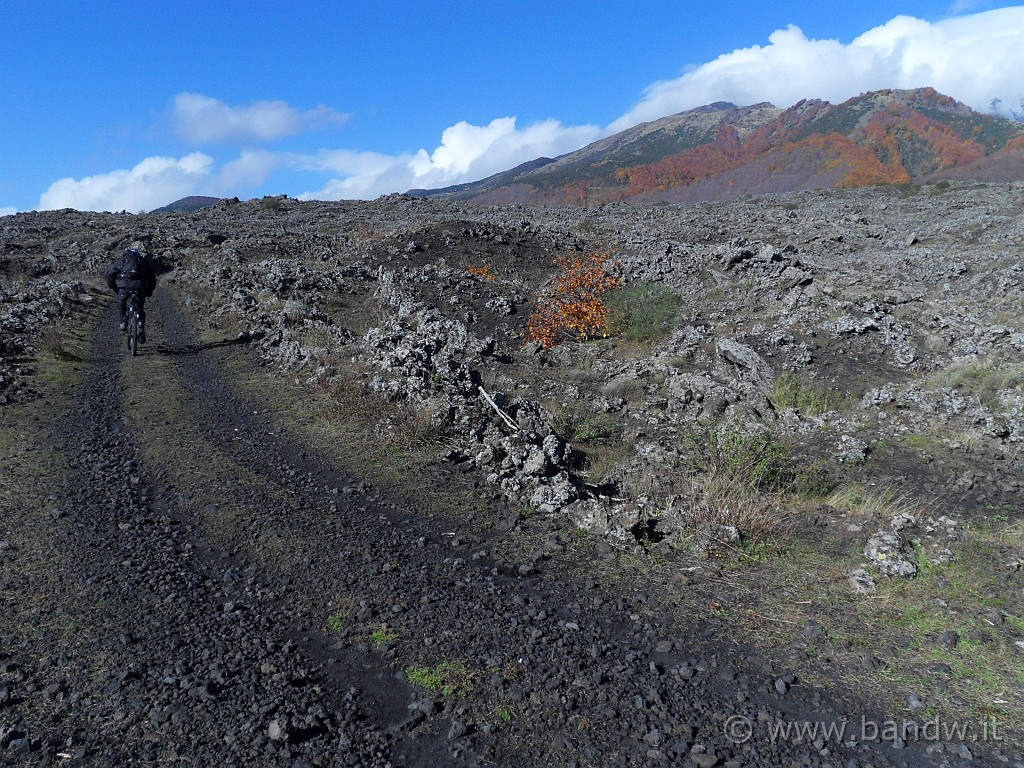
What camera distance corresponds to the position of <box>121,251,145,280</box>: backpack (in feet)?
34.2

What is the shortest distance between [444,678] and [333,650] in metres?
0.66

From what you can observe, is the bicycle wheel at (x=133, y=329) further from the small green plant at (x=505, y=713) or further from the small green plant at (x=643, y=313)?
the small green plant at (x=505, y=713)

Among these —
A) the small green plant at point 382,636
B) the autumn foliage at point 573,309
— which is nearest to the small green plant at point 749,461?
the small green plant at point 382,636

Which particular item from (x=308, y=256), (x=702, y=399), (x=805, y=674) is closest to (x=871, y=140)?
(x=308, y=256)

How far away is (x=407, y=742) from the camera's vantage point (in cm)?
273

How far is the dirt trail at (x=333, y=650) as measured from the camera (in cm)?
269

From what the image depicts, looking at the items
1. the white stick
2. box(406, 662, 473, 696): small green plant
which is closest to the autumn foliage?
the white stick

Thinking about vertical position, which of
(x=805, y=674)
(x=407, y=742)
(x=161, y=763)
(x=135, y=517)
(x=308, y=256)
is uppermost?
(x=308, y=256)

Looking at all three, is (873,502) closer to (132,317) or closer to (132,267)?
(132,317)

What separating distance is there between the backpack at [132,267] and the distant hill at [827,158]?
53.4 metres

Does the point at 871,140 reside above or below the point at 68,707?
above

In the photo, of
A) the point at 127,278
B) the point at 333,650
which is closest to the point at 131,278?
the point at 127,278

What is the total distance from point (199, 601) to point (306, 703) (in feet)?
4.01

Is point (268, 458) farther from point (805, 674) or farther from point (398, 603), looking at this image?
point (805, 674)
